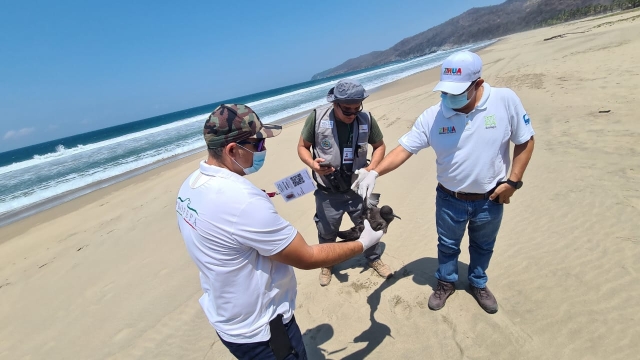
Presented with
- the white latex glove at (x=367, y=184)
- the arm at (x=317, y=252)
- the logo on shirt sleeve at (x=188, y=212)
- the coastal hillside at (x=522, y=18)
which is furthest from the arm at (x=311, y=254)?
the coastal hillside at (x=522, y=18)

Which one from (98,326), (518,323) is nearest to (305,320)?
(518,323)

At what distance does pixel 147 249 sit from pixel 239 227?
5217mm

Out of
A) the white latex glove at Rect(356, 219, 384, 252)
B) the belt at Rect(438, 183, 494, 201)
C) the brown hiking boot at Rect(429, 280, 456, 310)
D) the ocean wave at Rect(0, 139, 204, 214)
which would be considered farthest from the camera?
the ocean wave at Rect(0, 139, 204, 214)

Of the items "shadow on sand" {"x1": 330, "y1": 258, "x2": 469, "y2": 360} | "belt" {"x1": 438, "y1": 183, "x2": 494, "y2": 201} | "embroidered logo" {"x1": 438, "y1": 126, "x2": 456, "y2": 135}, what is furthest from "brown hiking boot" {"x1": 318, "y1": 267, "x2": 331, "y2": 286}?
"embroidered logo" {"x1": 438, "y1": 126, "x2": 456, "y2": 135}

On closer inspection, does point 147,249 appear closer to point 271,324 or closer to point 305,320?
point 305,320

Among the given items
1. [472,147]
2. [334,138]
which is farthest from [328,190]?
[472,147]

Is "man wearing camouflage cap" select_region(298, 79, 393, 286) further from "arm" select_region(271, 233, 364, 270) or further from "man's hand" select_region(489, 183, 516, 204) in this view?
"arm" select_region(271, 233, 364, 270)

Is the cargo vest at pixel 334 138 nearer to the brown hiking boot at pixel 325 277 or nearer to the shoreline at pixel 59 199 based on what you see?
the brown hiking boot at pixel 325 277

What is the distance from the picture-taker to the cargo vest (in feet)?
10.5

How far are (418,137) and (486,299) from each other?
170 centimetres

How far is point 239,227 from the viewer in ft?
4.57

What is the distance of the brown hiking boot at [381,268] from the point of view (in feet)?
12.1

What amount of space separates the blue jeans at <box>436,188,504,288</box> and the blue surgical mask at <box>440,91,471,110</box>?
0.80m

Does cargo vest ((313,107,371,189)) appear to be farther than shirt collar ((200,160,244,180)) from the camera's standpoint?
Yes
